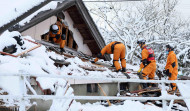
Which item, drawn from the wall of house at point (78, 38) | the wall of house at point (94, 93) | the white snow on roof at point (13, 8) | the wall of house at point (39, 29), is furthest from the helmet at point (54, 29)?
the white snow on roof at point (13, 8)

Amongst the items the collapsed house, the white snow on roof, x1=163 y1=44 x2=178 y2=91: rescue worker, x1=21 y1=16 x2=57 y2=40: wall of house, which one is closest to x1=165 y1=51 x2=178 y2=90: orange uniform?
x1=163 y1=44 x2=178 y2=91: rescue worker

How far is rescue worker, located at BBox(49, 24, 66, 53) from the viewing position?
22.3 ft

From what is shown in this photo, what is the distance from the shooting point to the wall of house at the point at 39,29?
19.6 feet

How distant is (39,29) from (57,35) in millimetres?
1038

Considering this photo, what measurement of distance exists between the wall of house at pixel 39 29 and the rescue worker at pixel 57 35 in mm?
209

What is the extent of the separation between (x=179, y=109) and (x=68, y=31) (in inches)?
217

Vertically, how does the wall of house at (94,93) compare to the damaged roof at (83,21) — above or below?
below

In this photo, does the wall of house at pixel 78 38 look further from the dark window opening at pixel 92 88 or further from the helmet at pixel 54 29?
the dark window opening at pixel 92 88

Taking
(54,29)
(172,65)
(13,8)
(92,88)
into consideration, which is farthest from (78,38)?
(13,8)

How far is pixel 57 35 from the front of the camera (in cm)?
729

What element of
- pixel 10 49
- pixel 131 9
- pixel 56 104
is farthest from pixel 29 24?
pixel 131 9

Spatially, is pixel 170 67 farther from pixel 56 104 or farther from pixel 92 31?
pixel 56 104

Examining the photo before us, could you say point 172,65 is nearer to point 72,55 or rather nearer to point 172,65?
point 172,65

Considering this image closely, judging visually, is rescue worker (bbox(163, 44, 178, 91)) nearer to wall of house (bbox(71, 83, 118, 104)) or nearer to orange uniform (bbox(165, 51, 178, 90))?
orange uniform (bbox(165, 51, 178, 90))
